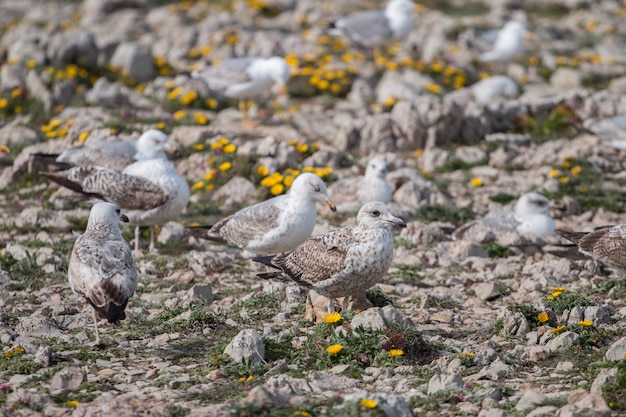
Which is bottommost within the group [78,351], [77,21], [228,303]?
[77,21]

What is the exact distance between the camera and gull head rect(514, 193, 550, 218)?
1173 centimetres

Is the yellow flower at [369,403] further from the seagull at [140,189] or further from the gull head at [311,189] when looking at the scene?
the seagull at [140,189]

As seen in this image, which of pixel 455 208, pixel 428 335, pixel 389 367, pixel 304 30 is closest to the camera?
pixel 389 367

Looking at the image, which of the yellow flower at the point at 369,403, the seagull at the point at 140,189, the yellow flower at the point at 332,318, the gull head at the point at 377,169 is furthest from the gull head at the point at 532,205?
the yellow flower at the point at 369,403

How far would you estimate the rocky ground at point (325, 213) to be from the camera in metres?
6.72

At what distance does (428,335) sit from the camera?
804cm

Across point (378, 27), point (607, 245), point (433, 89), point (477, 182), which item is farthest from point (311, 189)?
point (378, 27)

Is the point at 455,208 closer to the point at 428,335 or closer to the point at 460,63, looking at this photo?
the point at 428,335

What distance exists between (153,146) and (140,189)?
1897 mm

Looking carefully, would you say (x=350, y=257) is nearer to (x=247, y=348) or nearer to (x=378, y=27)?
Answer: (x=247, y=348)

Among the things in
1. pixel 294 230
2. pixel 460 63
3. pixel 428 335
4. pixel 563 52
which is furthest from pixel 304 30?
pixel 428 335

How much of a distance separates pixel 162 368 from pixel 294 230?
3.14 meters

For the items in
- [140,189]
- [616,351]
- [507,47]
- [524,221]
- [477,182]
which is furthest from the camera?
[507,47]

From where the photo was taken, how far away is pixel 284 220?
1001cm
